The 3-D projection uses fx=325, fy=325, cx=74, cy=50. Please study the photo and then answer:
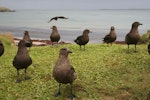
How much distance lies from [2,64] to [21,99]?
20.5ft

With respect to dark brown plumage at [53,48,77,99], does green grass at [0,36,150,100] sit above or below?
below

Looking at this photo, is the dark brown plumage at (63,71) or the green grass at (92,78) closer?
the dark brown plumage at (63,71)

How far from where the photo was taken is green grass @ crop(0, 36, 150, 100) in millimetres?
15680

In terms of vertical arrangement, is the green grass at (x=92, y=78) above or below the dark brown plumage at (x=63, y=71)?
below

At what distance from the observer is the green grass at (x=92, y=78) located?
1568cm

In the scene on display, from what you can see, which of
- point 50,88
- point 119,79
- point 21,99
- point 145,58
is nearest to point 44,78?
point 50,88

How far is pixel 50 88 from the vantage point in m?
16.2

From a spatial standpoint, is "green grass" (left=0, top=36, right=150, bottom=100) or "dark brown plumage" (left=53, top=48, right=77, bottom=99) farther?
"green grass" (left=0, top=36, right=150, bottom=100)

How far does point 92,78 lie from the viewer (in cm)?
1755

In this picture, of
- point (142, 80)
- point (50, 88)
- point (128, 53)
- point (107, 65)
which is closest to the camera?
point (50, 88)

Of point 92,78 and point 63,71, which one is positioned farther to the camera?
point 92,78

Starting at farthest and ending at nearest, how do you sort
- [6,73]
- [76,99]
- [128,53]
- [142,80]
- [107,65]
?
[128,53], [107,65], [6,73], [142,80], [76,99]

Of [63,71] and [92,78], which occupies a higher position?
[63,71]

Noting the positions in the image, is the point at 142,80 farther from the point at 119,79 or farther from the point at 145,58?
the point at 145,58
